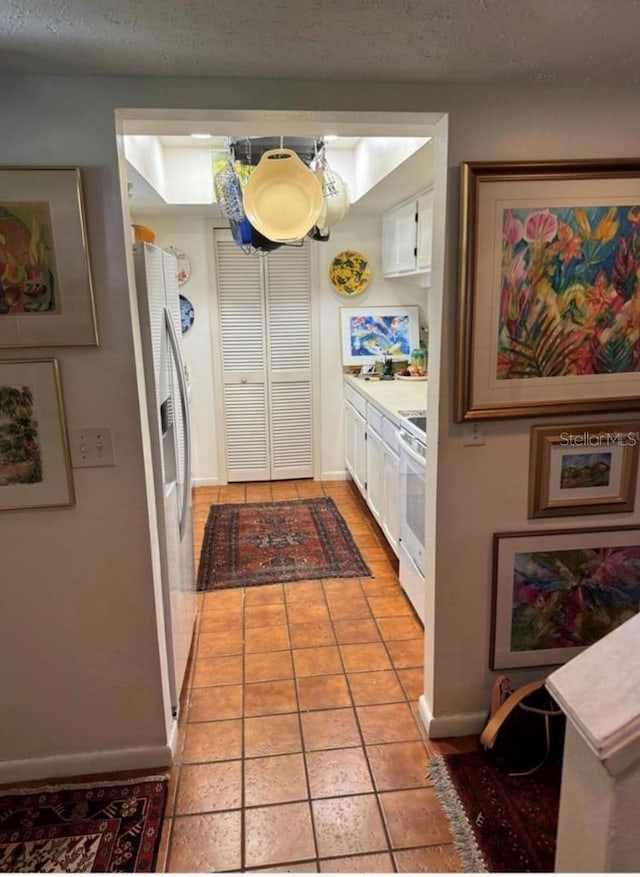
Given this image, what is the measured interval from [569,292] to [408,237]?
7.56ft

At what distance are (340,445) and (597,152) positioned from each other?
138 inches

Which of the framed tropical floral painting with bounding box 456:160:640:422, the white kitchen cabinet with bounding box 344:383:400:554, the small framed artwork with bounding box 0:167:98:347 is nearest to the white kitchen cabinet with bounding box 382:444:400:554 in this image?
the white kitchen cabinet with bounding box 344:383:400:554

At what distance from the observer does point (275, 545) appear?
153 inches

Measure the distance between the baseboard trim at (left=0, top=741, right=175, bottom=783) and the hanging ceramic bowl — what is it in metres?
1.97

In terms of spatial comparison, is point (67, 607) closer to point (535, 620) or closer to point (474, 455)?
point (474, 455)

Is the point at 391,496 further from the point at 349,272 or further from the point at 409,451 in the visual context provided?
the point at 349,272

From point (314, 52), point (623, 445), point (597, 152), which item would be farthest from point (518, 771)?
point (314, 52)

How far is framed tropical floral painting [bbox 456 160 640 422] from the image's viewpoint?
5.99 ft

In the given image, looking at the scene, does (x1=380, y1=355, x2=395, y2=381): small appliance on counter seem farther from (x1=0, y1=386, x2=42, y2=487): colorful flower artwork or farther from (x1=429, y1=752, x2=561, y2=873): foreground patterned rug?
(x1=0, y1=386, x2=42, y2=487): colorful flower artwork

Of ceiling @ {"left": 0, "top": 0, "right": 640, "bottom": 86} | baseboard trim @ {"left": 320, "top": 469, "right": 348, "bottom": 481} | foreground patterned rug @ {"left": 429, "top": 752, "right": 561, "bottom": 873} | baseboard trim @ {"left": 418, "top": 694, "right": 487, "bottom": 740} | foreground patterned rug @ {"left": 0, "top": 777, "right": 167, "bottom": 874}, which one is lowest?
foreground patterned rug @ {"left": 429, "top": 752, "right": 561, "bottom": 873}

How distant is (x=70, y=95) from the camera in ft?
5.39

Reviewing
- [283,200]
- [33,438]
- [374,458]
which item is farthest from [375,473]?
[33,438]

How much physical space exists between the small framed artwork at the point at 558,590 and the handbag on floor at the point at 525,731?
0.14 meters

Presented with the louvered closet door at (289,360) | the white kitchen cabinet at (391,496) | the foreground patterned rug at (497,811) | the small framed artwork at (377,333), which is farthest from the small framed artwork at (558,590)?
the louvered closet door at (289,360)
